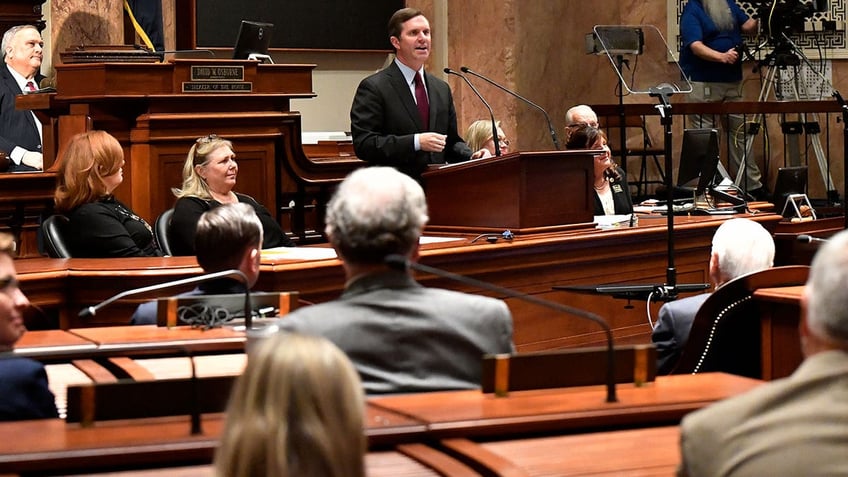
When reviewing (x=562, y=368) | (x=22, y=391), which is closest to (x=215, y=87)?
(x=22, y=391)

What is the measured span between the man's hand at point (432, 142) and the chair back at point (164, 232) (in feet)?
4.07

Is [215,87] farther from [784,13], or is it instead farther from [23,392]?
[784,13]

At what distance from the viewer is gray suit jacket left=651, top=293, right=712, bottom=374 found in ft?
13.4

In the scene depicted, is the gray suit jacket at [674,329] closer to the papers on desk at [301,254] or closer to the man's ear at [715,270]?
the man's ear at [715,270]

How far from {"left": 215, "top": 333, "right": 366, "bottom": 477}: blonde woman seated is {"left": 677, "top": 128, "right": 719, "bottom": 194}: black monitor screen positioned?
6182 mm

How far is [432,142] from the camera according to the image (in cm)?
643

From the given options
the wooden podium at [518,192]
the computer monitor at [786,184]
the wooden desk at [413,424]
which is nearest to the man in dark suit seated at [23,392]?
the wooden desk at [413,424]

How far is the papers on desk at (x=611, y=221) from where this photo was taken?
6.61m

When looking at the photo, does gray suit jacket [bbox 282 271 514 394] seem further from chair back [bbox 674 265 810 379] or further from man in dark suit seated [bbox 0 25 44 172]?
man in dark suit seated [bbox 0 25 44 172]

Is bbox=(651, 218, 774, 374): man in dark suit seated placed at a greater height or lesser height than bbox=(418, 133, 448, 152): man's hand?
lesser

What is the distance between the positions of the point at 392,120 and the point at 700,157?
6.41 feet

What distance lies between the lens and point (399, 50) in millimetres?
6922

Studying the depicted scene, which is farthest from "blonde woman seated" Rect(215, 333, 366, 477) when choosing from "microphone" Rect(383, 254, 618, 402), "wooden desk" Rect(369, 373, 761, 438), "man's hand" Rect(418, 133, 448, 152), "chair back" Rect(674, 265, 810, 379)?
"man's hand" Rect(418, 133, 448, 152)

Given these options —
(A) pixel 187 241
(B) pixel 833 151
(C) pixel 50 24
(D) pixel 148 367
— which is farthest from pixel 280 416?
(B) pixel 833 151
